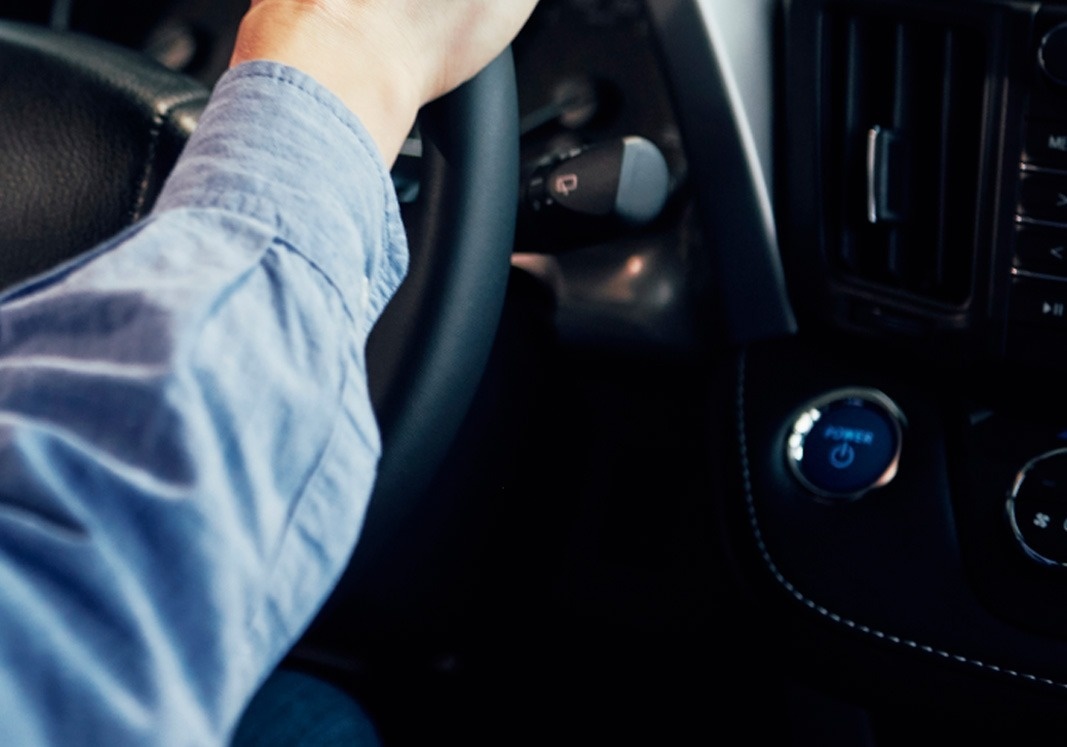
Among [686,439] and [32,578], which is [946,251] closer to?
[686,439]

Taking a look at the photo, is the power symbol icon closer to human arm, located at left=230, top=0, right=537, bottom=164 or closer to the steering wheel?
the steering wheel

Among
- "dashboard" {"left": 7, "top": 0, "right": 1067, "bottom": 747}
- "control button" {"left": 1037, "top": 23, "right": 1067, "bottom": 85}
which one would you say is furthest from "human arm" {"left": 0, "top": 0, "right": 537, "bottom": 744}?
"control button" {"left": 1037, "top": 23, "right": 1067, "bottom": 85}

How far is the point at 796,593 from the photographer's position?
71cm

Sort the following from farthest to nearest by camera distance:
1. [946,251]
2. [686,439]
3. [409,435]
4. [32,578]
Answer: [686,439] → [946,251] → [409,435] → [32,578]

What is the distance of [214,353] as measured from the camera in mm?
333

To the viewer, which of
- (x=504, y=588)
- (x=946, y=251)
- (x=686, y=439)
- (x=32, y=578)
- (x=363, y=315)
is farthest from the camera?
(x=504, y=588)

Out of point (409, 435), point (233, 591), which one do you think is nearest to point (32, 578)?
point (233, 591)

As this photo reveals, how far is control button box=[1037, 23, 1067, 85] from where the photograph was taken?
0.55 m

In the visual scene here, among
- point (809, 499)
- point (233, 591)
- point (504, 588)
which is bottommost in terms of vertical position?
point (504, 588)

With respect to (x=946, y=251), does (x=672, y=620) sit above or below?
below

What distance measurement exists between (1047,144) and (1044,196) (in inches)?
1.1

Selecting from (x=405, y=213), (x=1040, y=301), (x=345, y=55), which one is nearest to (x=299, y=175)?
(x=345, y=55)

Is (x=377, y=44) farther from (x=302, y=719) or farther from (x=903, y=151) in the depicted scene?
(x=302, y=719)

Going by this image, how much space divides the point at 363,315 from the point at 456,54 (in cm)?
15
